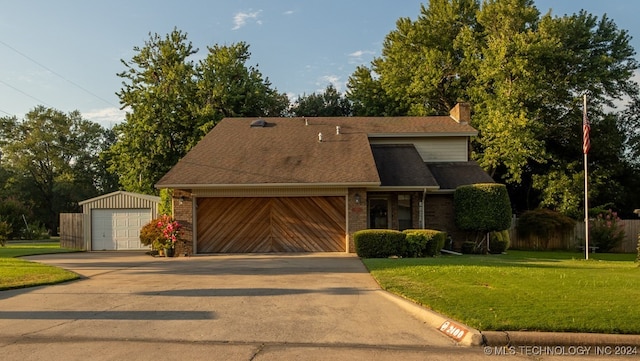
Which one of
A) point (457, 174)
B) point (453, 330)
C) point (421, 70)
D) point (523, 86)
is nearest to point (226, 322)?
point (453, 330)

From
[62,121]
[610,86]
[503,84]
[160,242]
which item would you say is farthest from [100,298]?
[62,121]

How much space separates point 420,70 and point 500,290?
28948 millimetres

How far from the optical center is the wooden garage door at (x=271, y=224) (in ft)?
61.7

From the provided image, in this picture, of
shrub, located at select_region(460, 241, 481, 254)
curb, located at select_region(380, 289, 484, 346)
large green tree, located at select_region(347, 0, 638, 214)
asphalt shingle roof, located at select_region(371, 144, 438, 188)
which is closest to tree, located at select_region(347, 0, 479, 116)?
large green tree, located at select_region(347, 0, 638, 214)

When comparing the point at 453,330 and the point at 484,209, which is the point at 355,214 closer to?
the point at 484,209

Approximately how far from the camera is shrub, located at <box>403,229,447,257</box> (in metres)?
16.0

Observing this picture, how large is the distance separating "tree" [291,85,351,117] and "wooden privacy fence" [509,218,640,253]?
17883 millimetres

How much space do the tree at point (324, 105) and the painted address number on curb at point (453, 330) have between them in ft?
110

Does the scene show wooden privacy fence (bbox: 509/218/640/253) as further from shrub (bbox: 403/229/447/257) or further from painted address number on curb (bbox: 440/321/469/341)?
painted address number on curb (bbox: 440/321/469/341)

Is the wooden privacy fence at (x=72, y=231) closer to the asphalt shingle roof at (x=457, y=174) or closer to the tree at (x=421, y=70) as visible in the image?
the asphalt shingle roof at (x=457, y=174)

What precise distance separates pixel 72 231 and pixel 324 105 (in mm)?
22083

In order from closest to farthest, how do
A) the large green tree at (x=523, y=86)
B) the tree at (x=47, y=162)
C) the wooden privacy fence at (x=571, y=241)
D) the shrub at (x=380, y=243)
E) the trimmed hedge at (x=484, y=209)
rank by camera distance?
the shrub at (x=380, y=243) → the trimmed hedge at (x=484, y=209) → the wooden privacy fence at (x=571, y=241) → the large green tree at (x=523, y=86) → the tree at (x=47, y=162)

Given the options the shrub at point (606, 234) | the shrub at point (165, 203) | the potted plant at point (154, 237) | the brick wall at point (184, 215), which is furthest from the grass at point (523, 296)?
the shrub at point (606, 234)

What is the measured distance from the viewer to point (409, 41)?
3809 centimetres
